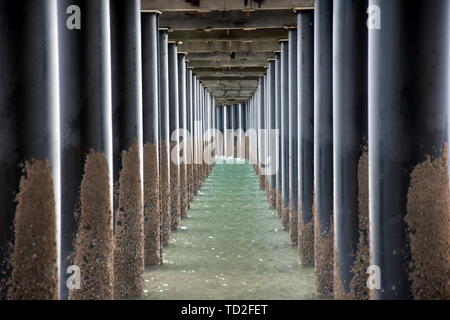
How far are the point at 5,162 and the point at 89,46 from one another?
268 cm

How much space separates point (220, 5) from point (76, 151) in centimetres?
613

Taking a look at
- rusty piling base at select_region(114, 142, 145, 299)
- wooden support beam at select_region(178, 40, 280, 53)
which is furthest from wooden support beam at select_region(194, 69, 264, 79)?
rusty piling base at select_region(114, 142, 145, 299)

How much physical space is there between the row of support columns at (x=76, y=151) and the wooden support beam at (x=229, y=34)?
141 inches

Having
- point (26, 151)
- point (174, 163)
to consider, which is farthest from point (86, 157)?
point (174, 163)


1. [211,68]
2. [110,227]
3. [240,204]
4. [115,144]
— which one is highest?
[211,68]

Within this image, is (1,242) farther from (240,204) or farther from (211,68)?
(211,68)

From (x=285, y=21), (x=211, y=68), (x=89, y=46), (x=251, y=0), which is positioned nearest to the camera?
(x=89, y=46)

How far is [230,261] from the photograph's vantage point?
36.2 feet

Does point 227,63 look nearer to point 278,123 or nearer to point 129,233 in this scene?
point 278,123

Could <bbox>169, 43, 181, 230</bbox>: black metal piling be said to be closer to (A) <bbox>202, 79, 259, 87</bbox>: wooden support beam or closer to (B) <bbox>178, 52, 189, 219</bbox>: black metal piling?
(B) <bbox>178, 52, 189, 219</bbox>: black metal piling

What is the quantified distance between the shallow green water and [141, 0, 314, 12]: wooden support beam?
4561 millimetres
